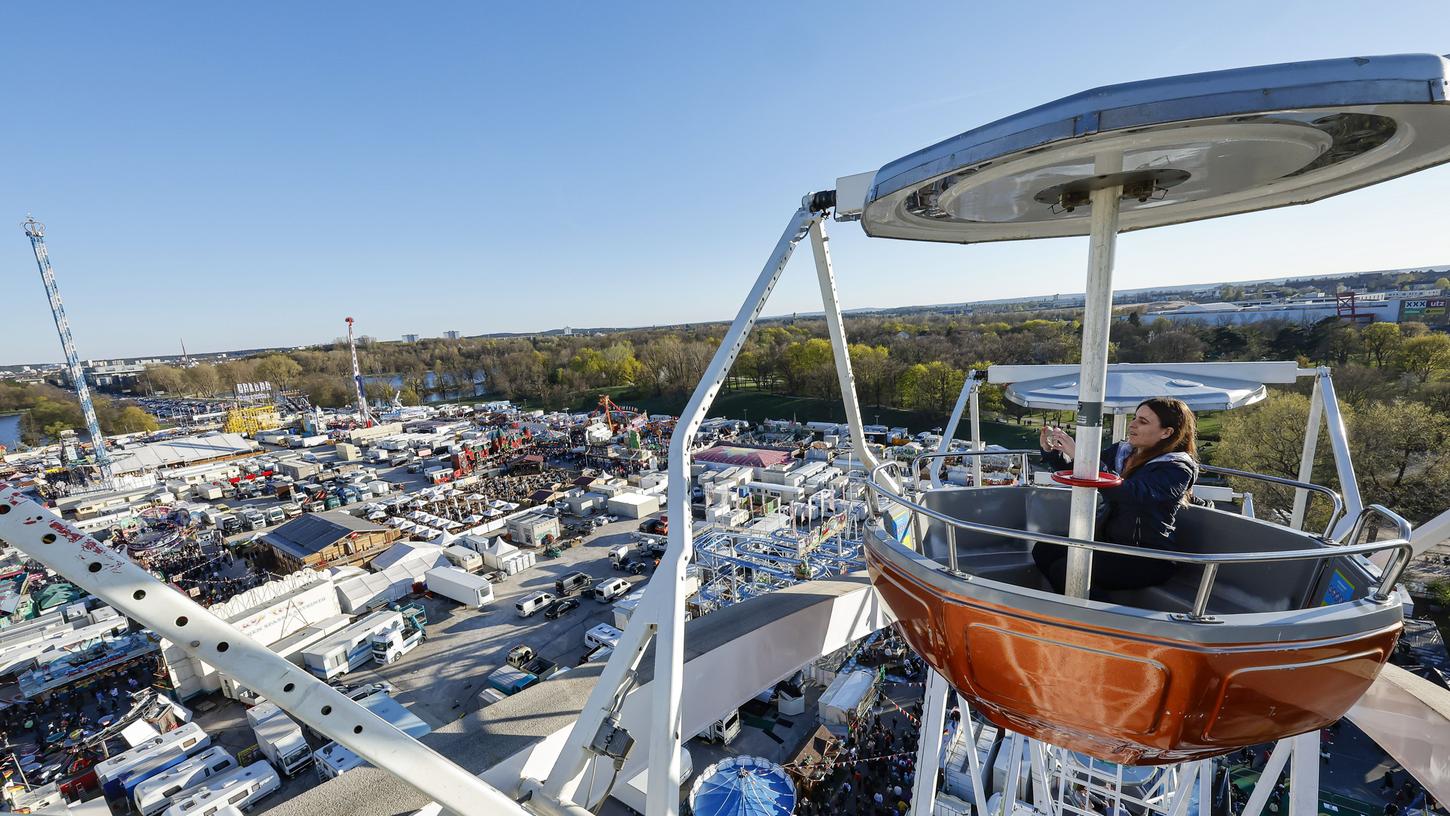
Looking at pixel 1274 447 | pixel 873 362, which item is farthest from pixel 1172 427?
pixel 873 362

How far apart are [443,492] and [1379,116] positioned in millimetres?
40718

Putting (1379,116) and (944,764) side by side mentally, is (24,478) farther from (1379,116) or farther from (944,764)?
(1379,116)

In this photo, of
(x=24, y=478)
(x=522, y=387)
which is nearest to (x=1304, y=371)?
(x=24, y=478)

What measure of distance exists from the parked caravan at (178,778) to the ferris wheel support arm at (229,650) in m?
16.9

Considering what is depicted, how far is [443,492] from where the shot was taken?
3647 cm

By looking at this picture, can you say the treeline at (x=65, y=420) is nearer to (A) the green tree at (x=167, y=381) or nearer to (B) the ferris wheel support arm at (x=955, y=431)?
(A) the green tree at (x=167, y=381)

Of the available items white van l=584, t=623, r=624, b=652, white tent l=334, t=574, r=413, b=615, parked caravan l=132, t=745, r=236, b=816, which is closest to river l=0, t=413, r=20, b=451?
white tent l=334, t=574, r=413, b=615

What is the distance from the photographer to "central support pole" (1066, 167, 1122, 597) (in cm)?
278

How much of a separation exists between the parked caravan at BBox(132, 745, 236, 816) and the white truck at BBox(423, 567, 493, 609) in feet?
26.4

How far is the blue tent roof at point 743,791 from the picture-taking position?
1088cm

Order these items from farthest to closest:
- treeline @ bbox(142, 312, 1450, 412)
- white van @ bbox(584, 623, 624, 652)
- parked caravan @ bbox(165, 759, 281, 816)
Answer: treeline @ bbox(142, 312, 1450, 412) < white van @ bbox(584, 623, 624, 652) < parked caravan @ bbox(165, 759, 281, 816)

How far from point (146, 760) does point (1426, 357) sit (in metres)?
57.0

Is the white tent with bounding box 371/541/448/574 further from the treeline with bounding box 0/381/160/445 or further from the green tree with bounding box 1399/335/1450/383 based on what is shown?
the treeline with bounding box 0/381/160/445

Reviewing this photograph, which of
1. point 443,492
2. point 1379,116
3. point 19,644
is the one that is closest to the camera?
point 1379,116
